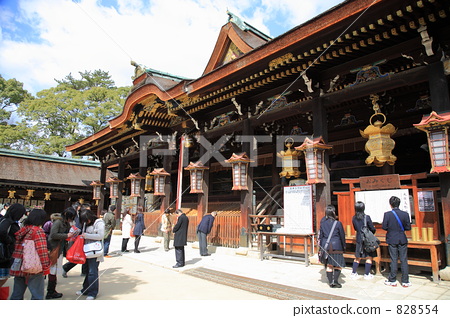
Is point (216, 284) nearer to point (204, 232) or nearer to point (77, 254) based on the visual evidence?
point (77, 254)

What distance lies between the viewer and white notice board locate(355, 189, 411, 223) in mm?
5928

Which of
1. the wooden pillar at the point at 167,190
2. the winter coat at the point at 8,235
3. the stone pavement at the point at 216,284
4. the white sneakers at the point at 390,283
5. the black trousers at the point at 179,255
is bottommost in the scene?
the stone pavement at the point at 216,284

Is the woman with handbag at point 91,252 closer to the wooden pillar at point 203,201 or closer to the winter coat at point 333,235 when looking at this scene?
the winter coat at point 333,235

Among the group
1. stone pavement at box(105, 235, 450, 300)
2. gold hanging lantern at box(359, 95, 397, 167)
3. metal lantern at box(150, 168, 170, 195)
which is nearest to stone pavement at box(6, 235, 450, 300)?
stone pavement at box(105, 235, 450, 300)

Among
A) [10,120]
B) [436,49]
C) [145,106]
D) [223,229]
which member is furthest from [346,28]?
[10,120]

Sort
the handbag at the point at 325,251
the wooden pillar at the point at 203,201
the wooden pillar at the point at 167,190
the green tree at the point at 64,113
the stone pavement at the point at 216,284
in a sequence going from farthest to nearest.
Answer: the green tree at the point at 64,113 → the wooden pillar at the point at 167,190 → the wooden pillar at the point at 203,201 → the handbag at the point at 325,251 → the stone pavement at the point at 216,284

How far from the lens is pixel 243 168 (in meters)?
9.43

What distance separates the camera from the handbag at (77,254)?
4531 mm

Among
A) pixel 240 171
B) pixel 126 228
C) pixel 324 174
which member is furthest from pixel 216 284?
pixel 126 228

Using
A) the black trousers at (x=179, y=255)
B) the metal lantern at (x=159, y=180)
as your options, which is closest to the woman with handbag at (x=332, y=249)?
the black trousers at (x=179, y=255)

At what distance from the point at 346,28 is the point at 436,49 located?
1.80 metres

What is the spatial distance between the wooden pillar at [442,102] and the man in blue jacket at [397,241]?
0.85m

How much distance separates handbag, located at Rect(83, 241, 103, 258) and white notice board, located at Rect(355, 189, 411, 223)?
5.29 metres

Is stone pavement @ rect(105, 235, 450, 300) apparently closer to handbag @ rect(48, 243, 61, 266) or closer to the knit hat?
handbag @ rect(48, 243, 61, 266)
